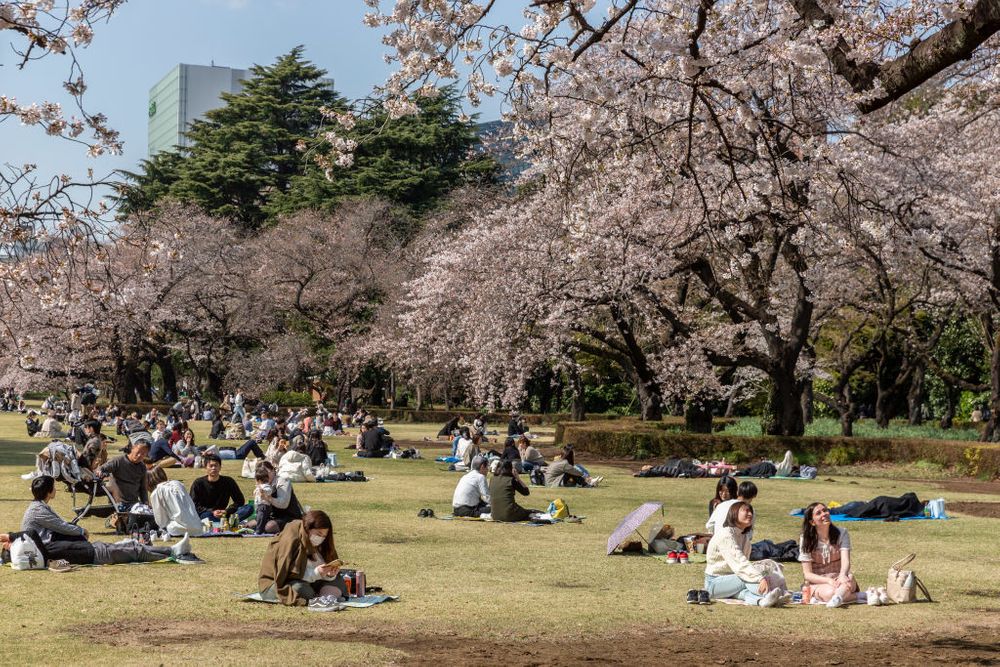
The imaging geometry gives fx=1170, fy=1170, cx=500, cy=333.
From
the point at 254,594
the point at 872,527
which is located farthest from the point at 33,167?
the point at 872,527

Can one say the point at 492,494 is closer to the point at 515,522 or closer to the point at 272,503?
the point at 515,522

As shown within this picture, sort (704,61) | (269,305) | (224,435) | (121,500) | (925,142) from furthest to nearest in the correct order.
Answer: (269,305) → (224,435) → (925,142) → (121,500) → (704,61)

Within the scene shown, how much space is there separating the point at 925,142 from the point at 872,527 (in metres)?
14.6

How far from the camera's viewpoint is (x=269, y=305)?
58.5 m

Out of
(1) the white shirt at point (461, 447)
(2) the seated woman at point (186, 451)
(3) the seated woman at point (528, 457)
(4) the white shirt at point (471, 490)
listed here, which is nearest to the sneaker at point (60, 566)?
(4) the white shirt at point (471, 490)

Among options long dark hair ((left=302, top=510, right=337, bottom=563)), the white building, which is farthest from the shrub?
the white building

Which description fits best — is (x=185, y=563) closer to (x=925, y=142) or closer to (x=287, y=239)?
(x=925, y=142)

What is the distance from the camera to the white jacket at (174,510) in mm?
14125

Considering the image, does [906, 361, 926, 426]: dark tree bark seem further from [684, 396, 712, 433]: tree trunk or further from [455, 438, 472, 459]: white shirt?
[455, 438, 472, 459]: white shirt

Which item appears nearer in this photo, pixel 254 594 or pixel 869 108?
pixel 869 108

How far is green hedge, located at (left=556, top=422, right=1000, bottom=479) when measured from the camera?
1056 inches

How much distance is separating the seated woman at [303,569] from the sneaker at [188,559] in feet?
7.64

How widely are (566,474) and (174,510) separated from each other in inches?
404

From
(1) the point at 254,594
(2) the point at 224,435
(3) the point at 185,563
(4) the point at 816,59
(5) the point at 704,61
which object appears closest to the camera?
(5) the point at 704,61
